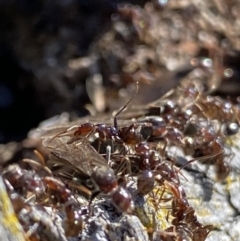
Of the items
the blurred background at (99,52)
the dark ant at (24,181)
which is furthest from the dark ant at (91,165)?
the blurred background at (99,52)

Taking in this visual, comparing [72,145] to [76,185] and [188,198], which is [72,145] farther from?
[188,198]

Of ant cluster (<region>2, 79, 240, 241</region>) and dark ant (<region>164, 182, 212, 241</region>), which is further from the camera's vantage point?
dark ant (<region>164, 182, 212, 241</region>)

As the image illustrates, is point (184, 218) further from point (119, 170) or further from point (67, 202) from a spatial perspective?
point (67, 202)

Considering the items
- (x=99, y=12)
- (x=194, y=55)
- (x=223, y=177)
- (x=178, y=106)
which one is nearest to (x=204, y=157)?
(x=223, y=177)

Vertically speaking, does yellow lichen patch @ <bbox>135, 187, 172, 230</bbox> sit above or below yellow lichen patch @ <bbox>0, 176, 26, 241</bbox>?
below

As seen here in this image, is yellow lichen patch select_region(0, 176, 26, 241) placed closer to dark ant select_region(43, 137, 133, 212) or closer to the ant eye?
dark ant select_region(43, 137, 133, 212)

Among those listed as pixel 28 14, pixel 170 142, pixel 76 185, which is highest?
pixel 28 14

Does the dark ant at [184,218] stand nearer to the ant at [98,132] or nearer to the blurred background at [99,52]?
the ant at [98,132]

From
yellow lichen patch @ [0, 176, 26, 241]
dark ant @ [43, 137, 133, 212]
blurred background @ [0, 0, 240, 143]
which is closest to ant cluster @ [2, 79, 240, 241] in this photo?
dark ant @ [43, 137, 133, 212]
